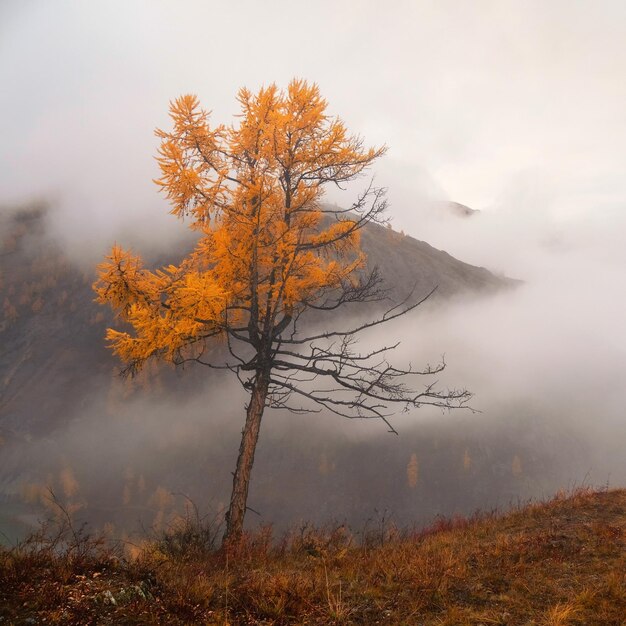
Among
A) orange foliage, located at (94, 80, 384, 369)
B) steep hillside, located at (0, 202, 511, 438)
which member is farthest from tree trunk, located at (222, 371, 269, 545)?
steep hillside, located at (0, 202, 511, 438)

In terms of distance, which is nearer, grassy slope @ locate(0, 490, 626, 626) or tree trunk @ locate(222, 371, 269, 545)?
grassy slope @ locate(0, 490, 626, 626)

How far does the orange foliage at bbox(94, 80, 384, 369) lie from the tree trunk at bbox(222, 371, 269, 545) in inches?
55.3

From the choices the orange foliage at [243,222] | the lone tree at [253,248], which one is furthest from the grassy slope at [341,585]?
the orange foliage at [243,222]

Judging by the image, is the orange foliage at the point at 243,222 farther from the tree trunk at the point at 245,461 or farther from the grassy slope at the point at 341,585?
the grassy slope at the point at 341,585

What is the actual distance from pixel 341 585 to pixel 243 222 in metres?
7.91

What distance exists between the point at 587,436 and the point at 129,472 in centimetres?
14735

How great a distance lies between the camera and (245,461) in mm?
10336

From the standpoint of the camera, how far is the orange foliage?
9.46 meters

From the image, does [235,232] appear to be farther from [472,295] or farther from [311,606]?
[472,295]

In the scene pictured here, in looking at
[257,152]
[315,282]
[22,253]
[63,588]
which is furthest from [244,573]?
[22,253]

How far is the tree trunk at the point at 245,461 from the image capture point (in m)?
9.90

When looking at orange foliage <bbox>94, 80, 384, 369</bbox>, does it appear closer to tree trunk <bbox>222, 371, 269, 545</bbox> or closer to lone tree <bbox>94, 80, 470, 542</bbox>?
lone tree <bbox>94, 80, 470, 542</bbox>

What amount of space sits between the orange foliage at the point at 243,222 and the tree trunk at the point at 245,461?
1405 millimetres

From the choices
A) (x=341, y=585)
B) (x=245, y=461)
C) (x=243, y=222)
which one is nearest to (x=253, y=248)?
(x=243, y=222)
